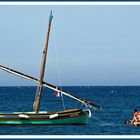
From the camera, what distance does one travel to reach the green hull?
6069 centimetres

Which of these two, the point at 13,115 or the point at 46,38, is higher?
the point at 46,38

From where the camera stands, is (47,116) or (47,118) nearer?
(47,116)

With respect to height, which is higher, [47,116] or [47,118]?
[47,116]

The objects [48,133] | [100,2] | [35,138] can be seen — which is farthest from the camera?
[48,133]

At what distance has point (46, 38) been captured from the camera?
62.3 m

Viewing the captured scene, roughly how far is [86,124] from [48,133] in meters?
7.75

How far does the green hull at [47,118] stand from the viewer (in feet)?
199

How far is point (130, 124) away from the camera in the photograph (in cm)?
6394

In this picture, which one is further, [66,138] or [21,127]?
[21,127]

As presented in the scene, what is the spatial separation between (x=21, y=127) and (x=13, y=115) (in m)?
1.49

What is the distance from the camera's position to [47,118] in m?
60.8

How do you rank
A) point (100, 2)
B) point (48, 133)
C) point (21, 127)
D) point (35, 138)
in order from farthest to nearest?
point (21, 127), point (48, 133), point (100, 2), point (35, 138)

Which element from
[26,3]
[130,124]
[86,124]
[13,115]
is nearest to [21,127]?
[13,115]

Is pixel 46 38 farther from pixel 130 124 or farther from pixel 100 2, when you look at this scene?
pixel 100 2
